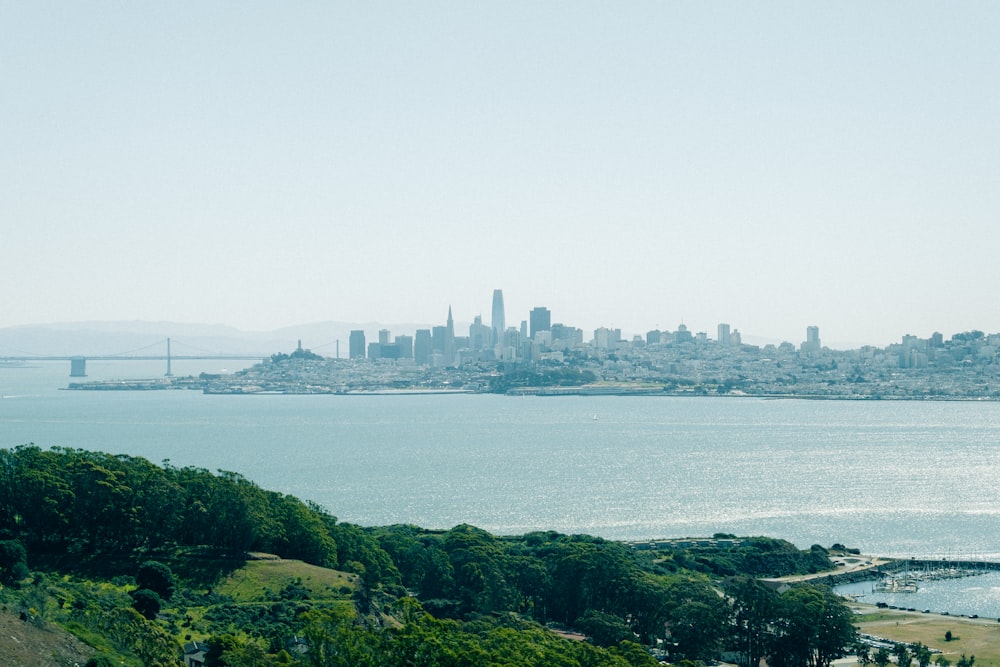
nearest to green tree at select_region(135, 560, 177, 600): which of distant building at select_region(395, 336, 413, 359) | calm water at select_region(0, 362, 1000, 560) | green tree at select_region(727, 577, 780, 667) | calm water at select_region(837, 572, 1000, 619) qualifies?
green tree at select_region(727, 577, 780, 667)

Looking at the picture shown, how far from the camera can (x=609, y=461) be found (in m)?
58.6

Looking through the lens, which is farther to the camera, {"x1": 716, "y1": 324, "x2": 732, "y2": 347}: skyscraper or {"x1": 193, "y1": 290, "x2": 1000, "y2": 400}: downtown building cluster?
{"x1": 716, "y1": 324, "x2": 732, "y2": 347}: skyscraper

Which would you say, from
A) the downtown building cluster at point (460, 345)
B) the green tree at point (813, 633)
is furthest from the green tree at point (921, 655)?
the downtown building cluster at point (460, 345)

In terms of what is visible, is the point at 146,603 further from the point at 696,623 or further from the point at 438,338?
the point at 438,338

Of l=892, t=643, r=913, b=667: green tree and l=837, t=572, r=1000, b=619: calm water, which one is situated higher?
l=892, t=643, r=913, b=667: green tree

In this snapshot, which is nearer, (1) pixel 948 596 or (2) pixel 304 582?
(2) pixel 304 582

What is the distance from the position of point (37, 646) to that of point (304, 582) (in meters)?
7.98

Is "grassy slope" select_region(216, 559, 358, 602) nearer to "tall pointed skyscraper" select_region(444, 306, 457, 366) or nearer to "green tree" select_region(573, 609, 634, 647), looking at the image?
"green tree" select_region(573, 609, 634, 647)

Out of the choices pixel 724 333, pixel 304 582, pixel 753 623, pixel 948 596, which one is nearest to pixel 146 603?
pixel 304 582

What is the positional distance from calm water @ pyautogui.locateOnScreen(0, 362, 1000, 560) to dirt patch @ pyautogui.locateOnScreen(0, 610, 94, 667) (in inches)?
995

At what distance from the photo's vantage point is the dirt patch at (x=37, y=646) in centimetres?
1280

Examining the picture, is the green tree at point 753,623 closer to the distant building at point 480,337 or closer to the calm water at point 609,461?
the calm water at point 609,461

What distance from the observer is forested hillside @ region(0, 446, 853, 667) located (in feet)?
57.7

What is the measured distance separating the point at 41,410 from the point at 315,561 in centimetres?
7838
